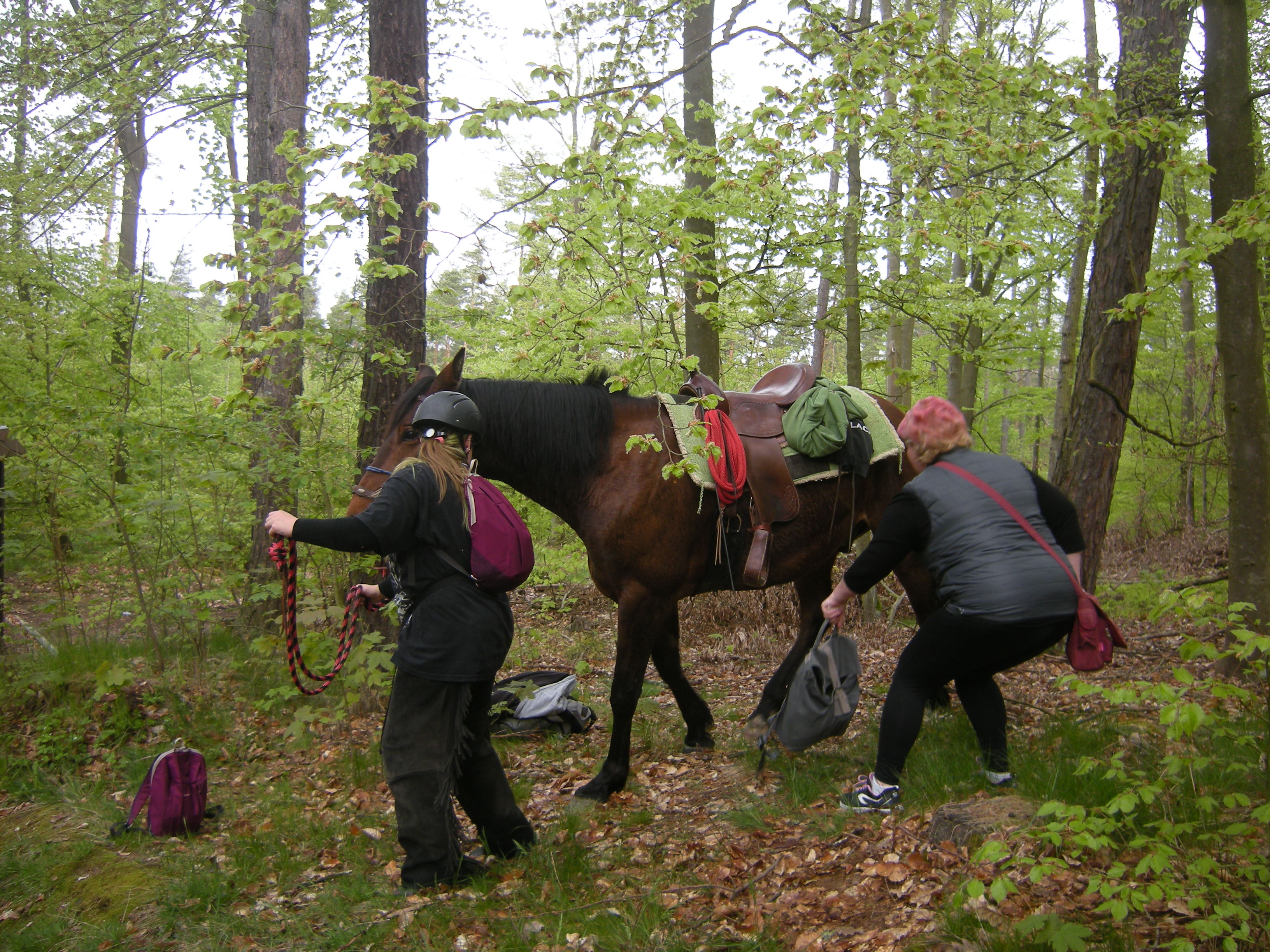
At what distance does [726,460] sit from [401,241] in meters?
2.73

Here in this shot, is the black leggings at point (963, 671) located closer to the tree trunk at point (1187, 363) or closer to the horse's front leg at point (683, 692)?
the horse's front leg at point (683, 692)

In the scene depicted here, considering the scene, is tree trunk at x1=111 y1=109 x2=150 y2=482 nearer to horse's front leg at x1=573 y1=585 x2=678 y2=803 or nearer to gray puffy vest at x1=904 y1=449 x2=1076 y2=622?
horse's front leg at x1=573 y1=585 x2=678 y2=803

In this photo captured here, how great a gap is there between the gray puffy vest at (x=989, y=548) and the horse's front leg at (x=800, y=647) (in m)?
1.58

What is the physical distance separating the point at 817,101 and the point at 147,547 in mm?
5302

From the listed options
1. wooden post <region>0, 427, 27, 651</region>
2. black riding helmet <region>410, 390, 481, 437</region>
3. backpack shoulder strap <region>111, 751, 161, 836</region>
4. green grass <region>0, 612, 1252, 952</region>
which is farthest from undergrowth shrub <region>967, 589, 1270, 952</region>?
wooden post <region>0, 427, 27, 651</region>

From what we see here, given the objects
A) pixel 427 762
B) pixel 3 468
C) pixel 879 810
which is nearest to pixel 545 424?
pixel 427 762

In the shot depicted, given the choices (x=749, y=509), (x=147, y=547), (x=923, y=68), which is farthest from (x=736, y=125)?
(x=147, y=547)

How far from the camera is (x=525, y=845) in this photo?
3508mm

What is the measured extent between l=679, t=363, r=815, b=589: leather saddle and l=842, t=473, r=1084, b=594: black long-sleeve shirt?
975mm

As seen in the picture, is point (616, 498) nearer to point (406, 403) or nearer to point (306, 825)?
point (406, 403)

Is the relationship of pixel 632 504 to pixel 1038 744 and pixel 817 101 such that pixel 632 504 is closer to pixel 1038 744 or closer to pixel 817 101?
pixel 1038 744

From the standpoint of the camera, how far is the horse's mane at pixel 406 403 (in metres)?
3.60

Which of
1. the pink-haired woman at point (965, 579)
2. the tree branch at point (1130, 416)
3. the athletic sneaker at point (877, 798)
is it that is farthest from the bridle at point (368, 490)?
the tree branch at point (1130, 416)

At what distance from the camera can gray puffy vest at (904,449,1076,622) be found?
3.03 meters
